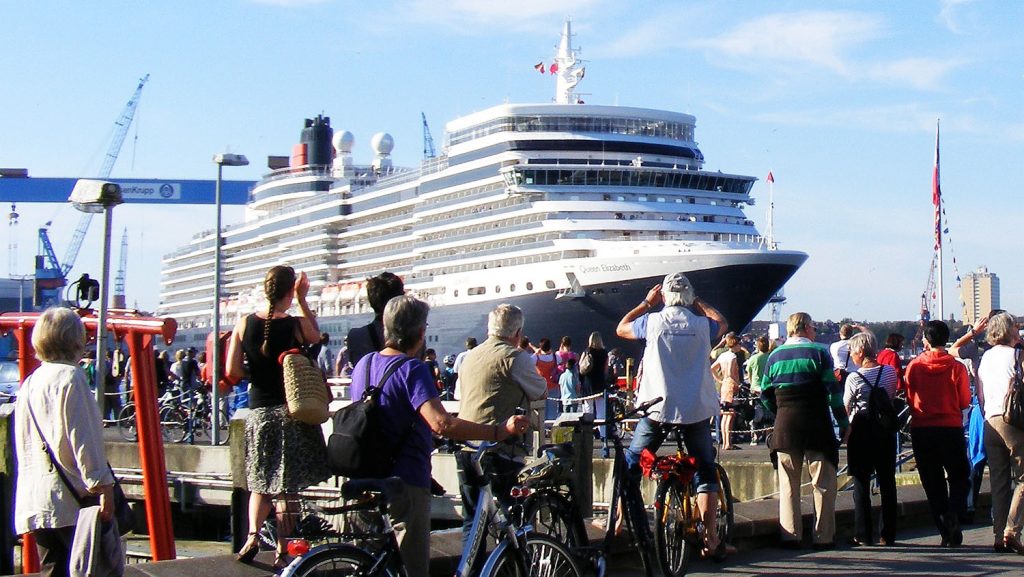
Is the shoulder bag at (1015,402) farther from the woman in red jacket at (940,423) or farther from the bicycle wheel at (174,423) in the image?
the bicycle wheel at (174,423)

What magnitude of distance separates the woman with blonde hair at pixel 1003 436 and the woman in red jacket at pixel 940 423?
0.23 metres

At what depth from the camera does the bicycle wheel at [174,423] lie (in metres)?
20.1

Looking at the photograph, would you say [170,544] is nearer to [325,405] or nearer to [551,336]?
[325,405]

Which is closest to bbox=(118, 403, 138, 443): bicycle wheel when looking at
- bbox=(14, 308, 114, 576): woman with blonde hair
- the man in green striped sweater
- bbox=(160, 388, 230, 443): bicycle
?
bbox=(160, 388, 230, 443): bicycle

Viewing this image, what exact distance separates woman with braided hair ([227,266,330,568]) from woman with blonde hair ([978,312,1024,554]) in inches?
171

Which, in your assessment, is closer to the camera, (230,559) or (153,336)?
(230,559)

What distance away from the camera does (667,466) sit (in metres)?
7.48

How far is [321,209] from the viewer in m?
67.4

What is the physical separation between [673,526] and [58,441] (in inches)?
136

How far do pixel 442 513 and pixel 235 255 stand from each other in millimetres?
65153

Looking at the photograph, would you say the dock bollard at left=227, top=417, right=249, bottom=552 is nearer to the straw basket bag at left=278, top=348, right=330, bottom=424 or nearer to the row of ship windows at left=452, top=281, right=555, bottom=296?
the straw basket bag at left=278, top=348, right=330, bottom=424

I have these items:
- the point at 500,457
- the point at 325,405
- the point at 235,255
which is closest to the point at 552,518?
the point at 500,457

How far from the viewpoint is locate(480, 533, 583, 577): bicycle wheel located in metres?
5.60

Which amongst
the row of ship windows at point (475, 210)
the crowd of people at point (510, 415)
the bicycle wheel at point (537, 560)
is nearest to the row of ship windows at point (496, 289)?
the row of ship windows at point (475, 210)
